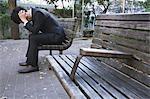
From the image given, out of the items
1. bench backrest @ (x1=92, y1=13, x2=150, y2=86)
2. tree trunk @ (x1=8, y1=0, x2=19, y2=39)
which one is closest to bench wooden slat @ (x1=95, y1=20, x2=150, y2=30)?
bench backrest @ (x1=92, y1=13, x2=150, y2=86)

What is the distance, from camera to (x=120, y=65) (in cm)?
369

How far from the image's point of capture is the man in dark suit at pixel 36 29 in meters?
6.40

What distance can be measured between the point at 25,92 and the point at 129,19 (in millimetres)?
2135

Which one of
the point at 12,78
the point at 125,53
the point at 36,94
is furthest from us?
the point at 12,78

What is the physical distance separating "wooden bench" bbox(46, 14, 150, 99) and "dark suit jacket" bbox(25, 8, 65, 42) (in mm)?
2032

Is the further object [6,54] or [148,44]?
[6,54]

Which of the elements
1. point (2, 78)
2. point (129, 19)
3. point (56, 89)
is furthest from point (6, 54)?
point (129, 19)

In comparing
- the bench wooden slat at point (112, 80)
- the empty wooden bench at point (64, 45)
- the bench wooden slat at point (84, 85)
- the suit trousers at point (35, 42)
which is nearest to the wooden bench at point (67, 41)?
the empty wooden bench at point (64, 45)

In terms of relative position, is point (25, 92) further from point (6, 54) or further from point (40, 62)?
point (6, 54)

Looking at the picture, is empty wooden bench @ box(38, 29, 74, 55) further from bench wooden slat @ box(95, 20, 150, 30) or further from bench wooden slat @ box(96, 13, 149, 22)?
bench wooden slat @ box(96, 13, 149, 22)

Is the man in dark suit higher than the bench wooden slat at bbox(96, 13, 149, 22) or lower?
lower

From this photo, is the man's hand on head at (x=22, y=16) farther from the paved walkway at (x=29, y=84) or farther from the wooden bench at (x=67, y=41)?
the paved walkway at (x=29, y=84)

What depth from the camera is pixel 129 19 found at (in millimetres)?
3570

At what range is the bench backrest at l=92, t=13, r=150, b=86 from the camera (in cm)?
308
